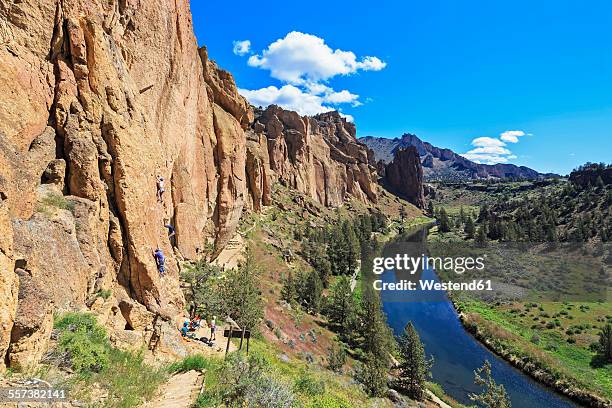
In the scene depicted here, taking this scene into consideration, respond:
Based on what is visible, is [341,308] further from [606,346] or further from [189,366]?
[189,366]

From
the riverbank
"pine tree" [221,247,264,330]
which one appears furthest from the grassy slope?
"pine tree" [221,247,264,330]

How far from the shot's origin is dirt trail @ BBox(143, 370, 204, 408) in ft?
34.1

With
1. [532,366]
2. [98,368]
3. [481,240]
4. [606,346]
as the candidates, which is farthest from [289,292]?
[481,240]

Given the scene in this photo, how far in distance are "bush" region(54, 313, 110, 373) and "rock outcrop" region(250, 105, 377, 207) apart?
2820 inches

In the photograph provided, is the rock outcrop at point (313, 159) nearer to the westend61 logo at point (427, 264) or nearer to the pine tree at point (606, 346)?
the westend61 logo at point (427, 264)

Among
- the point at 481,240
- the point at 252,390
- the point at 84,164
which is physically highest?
the point at 481,240

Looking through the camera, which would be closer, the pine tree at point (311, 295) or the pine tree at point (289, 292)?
the pine tree at point (289, 292)

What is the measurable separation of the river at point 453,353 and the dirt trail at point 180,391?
34.2 meters

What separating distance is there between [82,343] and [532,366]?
47570 millimetres

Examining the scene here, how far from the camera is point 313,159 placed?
465 feet

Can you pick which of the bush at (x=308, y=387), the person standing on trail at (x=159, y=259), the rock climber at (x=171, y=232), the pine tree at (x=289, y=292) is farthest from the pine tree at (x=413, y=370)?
the person standing on trail at (x=159, y=259)

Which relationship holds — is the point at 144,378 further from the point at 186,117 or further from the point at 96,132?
the point at 186,117

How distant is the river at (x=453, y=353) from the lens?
3688cm

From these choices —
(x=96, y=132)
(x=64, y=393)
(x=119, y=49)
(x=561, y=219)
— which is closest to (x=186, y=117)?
(x=119, y=49)
